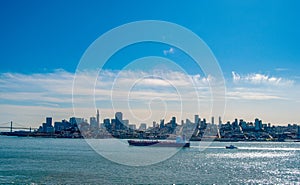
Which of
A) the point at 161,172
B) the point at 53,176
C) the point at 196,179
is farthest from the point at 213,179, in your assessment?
the point at 53,176

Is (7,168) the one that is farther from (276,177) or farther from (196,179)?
(276,177)

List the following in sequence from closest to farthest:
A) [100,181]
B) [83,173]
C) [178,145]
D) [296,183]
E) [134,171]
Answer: [100,181] → [296,183] → [83,173] → [134,171] → [178,145]

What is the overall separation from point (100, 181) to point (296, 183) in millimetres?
20805

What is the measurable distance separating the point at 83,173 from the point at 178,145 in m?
89.0

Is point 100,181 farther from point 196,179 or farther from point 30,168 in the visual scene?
point 30,168

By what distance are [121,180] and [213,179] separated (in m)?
10.6

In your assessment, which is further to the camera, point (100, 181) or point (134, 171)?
point (134, 171)

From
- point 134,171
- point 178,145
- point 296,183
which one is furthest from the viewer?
point 178,145

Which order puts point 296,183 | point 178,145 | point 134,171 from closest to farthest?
point 296,183 → point 134,171 → point 178,145

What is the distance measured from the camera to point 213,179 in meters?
47.7

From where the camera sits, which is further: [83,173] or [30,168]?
[30,168]

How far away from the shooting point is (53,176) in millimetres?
45594

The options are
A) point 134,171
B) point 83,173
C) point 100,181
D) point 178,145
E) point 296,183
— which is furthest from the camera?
point 178,145

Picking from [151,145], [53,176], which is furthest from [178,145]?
[53,176]
